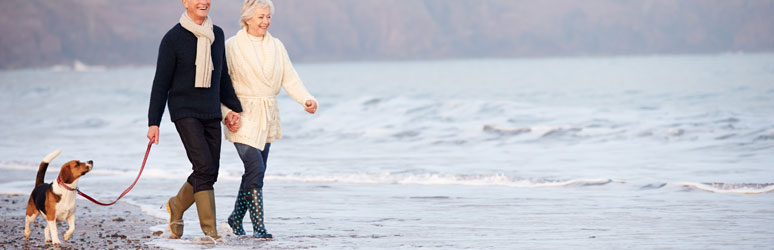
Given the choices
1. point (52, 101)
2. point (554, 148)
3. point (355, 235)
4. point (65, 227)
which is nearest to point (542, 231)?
point (355, 235)

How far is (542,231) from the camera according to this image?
567cm

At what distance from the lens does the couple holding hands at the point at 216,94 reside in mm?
4781

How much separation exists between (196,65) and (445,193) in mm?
3733

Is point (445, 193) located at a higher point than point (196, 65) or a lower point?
lower

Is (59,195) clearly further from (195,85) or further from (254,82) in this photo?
(254,82)

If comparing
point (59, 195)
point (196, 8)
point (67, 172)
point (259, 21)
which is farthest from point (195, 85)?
point (59, 195)

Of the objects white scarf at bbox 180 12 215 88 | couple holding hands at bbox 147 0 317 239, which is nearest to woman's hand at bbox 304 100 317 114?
couple holding hands at bbox 147 0 317 239

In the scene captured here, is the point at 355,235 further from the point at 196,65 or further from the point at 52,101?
the point at 52,101

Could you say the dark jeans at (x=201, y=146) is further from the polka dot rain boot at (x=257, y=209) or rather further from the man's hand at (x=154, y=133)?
the polka dot rain boot at (x=257, y=209)

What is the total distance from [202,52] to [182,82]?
0.20 m

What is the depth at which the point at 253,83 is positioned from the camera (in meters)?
5.08

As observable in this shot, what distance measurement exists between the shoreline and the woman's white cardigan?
0.83 m

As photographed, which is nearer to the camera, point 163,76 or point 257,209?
point 163,76

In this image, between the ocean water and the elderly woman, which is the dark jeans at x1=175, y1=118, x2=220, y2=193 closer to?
the elderly woman
